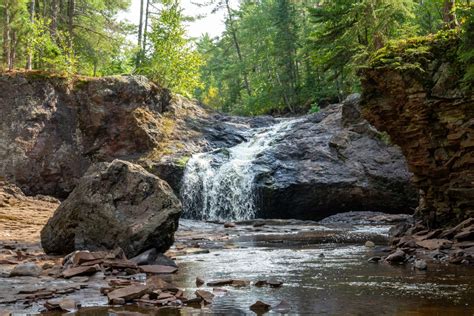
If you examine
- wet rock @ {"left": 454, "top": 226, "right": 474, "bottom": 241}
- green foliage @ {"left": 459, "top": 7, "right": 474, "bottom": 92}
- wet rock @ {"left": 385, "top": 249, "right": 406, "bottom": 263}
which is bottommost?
wet rock @ {"left": 385, "top": 249, "right": 406, "bottom": 263}

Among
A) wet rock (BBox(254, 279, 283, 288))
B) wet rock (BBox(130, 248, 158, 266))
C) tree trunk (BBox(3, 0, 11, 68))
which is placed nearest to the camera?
wet rock (BBox(254, 279, 283, 288))

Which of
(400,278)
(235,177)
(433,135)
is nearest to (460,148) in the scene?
(433,135)

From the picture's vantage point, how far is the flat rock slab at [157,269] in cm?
772

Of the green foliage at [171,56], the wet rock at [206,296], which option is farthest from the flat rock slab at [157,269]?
the green foliage at [171,56]

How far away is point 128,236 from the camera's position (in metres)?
8.89

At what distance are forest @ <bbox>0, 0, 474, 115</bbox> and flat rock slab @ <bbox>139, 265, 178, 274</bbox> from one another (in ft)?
23.5

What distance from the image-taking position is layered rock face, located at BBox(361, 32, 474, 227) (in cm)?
1134

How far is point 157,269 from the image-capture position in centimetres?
788

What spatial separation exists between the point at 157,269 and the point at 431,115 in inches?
299

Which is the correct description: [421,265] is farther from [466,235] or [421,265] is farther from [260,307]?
[260,307]

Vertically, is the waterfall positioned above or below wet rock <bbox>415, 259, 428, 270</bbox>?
above

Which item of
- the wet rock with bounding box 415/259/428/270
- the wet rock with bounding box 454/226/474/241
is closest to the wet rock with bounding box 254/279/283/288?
the wet rock with bounding box 415/259/428/270

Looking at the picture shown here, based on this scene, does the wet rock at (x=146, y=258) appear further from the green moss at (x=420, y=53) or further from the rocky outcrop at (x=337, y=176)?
the rocky outcrop at (x=337, y=176)

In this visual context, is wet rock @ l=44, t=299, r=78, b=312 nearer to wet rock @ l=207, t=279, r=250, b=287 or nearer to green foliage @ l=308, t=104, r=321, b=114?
wet rock @ l=207, t=279, r=250, b=287
